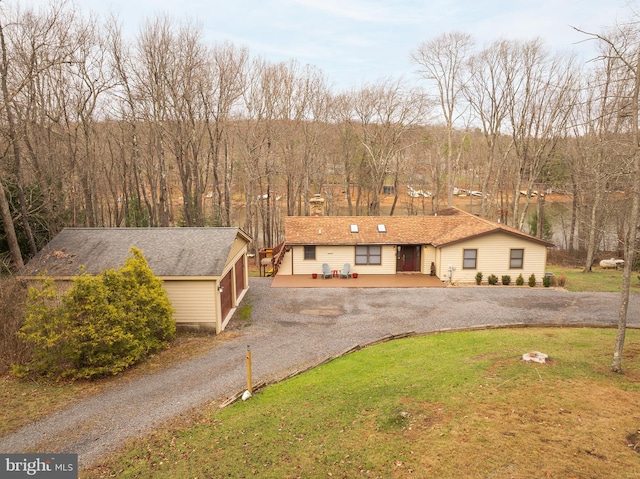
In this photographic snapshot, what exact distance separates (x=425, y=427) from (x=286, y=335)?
7407mm

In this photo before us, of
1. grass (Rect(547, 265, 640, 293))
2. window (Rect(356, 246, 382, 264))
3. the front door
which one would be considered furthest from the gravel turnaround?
the front door

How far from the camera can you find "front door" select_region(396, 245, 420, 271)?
79.1 ft

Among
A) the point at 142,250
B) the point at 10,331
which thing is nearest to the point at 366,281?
the point at 142,250

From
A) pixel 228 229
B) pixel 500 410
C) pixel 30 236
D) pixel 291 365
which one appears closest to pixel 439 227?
pixel 228 229

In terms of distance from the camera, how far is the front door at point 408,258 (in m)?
24.1

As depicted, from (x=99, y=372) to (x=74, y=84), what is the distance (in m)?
21.2

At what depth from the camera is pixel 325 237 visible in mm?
23672

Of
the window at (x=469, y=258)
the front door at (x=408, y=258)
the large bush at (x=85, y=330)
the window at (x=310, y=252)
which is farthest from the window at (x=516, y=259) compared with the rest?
the large bush at (x=85, y=330)

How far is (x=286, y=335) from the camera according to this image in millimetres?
14227

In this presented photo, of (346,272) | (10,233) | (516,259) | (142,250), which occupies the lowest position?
(346,272)

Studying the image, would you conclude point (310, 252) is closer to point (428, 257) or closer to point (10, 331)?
point (428, 257)

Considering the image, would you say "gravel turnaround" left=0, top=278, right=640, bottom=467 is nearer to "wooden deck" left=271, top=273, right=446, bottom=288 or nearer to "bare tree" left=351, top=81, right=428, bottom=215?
"wooden deck" left=271, top=273, right=446, bottom=288

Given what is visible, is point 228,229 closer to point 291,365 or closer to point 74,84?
point 291,365

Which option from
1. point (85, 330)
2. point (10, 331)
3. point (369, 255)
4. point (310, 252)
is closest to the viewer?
point (85, 330)
